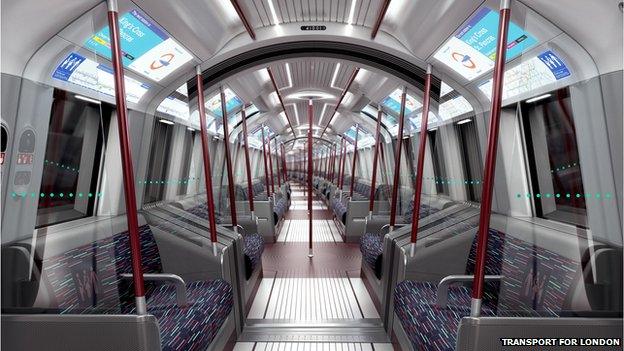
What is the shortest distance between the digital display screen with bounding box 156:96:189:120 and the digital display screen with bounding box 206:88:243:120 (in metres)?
1.10

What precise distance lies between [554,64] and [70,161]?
10.7ft

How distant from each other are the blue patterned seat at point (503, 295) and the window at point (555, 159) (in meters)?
0.29

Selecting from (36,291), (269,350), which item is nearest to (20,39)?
(36,291)

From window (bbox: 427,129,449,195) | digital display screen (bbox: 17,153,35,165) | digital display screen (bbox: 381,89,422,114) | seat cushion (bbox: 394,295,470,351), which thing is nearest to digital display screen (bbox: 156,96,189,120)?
digital display screen (bbox: 17,153,35,165)

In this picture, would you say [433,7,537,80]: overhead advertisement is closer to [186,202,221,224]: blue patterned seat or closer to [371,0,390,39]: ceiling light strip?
[371,0,390,39]: ceiling light strip

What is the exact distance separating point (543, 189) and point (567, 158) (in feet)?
1.73

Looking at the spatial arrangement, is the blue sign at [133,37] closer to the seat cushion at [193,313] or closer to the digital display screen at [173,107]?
the digital display screen at [173,107]

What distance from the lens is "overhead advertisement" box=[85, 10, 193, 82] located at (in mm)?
2948

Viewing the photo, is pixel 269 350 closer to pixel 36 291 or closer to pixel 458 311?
pixel 458 311

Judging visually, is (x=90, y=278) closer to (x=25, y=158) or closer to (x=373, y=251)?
(x=25, y=158)

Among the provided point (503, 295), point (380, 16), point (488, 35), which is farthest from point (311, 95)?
point (503, 295)

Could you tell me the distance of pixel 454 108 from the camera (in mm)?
4570

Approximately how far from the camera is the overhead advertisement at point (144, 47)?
9.67 feet

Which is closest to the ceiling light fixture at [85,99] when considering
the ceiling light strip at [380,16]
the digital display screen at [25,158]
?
the digital display screen at [25,158]
